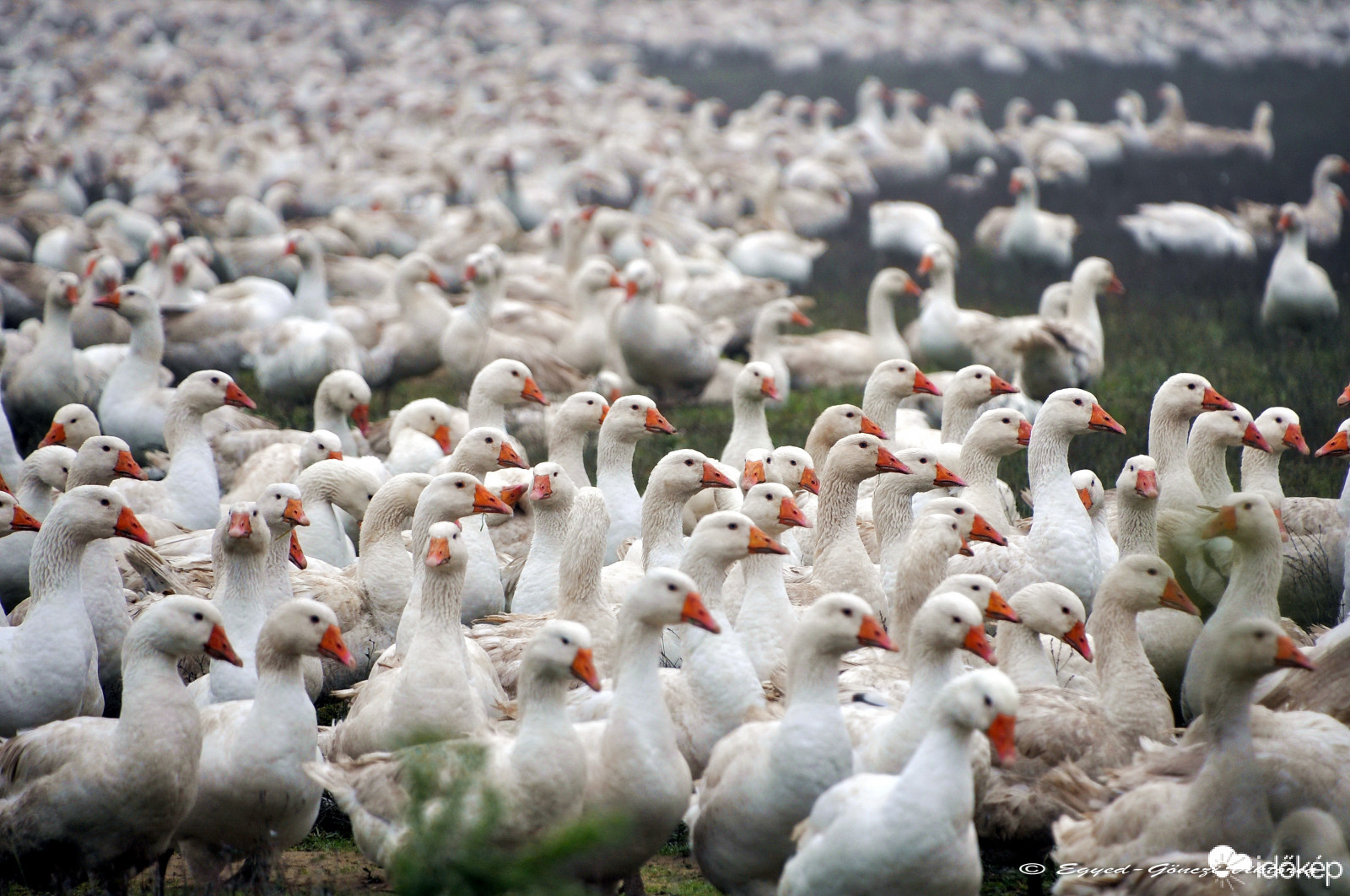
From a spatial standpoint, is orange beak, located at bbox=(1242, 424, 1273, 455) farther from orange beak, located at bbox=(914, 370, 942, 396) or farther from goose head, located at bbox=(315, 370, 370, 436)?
goose head, located at bbox=(315, 370, 370, 436)

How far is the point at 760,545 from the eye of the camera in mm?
6066

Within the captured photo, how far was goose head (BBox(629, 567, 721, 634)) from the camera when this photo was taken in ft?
17.6

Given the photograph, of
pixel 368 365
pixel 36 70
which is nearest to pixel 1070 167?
pixel 368 365

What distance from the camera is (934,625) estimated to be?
5391 mm

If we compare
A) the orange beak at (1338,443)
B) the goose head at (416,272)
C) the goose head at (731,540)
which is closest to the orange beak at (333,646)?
the goose head at (731,540)

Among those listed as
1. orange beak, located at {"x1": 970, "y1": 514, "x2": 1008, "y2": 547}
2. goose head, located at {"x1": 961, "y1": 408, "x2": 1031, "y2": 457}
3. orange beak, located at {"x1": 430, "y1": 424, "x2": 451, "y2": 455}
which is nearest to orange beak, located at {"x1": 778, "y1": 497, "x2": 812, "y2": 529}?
orange beak, located at {"x1": 970, "y1": 514, "x2": 1008, "y2": 547}

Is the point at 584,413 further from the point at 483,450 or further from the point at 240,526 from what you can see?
the point at 240,526

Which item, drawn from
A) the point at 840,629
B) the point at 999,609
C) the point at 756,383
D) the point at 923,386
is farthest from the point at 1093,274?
the point at 840,629

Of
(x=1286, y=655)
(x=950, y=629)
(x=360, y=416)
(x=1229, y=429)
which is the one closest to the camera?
(x=1286, y=655)

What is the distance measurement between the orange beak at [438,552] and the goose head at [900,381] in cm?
462

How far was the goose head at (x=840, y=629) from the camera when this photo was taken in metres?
5.23

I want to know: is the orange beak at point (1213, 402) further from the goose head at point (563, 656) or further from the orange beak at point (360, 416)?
the orange beak at point (360, 416)

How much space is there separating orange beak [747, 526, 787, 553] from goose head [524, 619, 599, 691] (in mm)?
1175

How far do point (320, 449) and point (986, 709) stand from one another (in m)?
5.79
